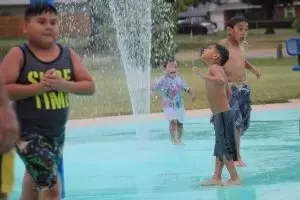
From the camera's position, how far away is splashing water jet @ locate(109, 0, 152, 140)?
13.5m

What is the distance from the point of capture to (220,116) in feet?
25.4

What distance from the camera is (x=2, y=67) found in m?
5.29

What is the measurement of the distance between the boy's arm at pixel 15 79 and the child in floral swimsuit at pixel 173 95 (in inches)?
220

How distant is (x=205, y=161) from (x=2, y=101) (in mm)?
5267

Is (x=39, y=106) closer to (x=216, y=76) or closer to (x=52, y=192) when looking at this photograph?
(x=52, y=192)

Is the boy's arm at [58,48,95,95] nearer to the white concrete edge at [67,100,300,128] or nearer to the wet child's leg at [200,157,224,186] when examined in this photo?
the wet child's leg at [200,157,224,186]

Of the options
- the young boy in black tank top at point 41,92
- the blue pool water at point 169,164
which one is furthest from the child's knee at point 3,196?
the blue pool water at point 169,164

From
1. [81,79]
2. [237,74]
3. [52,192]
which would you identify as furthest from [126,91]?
[52,192]

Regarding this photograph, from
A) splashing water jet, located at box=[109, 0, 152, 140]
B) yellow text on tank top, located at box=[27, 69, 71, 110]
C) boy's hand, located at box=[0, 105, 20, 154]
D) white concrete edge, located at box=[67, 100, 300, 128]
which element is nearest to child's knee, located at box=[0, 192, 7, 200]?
boy's hand, located at box=[0, 105, 20, 154]

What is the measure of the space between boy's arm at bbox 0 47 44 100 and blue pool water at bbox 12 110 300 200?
2025 millimetres

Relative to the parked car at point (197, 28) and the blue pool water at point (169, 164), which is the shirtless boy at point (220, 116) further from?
the parked car at point (197, 28)

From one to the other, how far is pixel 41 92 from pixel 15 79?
7.1 inches

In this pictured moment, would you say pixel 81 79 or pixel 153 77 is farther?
pixel 153 77

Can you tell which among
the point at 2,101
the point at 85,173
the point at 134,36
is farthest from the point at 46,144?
the point at 134,36
